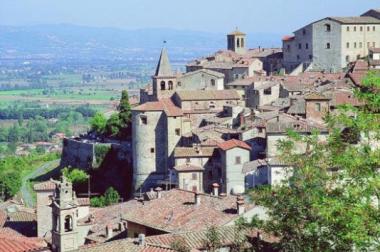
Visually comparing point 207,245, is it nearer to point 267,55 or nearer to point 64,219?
point 64,219

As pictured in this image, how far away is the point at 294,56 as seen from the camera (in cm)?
7669

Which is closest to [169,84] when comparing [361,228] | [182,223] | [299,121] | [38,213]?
[299,121]

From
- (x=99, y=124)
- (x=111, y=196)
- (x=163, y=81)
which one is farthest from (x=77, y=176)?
(x=99, y=124)

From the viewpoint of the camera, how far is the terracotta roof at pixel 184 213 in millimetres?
28219

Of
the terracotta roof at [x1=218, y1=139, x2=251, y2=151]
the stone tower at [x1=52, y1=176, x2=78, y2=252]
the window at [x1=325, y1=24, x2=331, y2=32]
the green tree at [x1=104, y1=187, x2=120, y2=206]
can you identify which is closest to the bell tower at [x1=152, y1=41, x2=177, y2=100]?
the green tree at [x1=104, y1=187, x2=120, y2=206]

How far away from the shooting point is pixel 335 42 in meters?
74.1

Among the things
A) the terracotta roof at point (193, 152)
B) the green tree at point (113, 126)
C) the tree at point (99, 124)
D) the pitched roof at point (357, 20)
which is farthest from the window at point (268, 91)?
the pitched roof at point (357, 20)

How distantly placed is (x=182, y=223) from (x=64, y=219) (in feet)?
13.3

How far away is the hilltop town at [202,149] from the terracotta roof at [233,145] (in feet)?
0.20

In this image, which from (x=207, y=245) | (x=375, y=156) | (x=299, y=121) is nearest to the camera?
(x=375, y=156)

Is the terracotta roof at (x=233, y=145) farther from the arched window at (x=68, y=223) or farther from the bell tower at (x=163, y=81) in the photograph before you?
the arched window at (x=68, y=223)

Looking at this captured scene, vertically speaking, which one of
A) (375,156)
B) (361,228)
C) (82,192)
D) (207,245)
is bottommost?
(82,192)

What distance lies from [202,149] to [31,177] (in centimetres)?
2422

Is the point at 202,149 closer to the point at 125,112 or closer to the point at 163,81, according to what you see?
the point at 163,81
